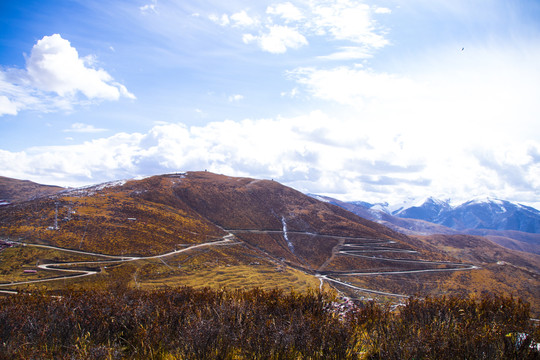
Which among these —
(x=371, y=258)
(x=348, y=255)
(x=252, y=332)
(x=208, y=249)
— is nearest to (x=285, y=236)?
(x=348, y=255)

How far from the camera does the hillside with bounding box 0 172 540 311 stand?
2611 inches

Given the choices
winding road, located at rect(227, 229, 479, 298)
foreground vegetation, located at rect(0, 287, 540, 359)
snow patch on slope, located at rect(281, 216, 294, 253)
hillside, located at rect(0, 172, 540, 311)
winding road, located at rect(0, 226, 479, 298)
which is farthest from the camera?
snow patch on slope, located at rect(281, 216, 294, 253)

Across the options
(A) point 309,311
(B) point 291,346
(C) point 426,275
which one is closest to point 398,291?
(C) point 426,275

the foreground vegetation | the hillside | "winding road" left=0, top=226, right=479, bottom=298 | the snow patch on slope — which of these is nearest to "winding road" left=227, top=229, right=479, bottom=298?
"winding road" left=0, top=226, right=479, bottom=298

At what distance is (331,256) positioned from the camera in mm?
107562

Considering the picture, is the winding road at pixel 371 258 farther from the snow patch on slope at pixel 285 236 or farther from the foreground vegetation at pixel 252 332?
the foreground vegetation at pixel 252 332

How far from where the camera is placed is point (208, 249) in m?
91.2

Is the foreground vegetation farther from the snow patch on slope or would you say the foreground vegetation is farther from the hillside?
the snow patch on slope

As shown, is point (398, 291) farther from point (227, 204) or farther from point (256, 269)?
point (227, 204)

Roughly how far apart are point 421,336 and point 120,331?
16147 mm

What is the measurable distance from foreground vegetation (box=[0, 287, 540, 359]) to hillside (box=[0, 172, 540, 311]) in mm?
31387

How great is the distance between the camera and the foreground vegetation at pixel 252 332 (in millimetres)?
12781

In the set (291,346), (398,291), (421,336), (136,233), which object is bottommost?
(398,291)

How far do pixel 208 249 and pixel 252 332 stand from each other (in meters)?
79.9
